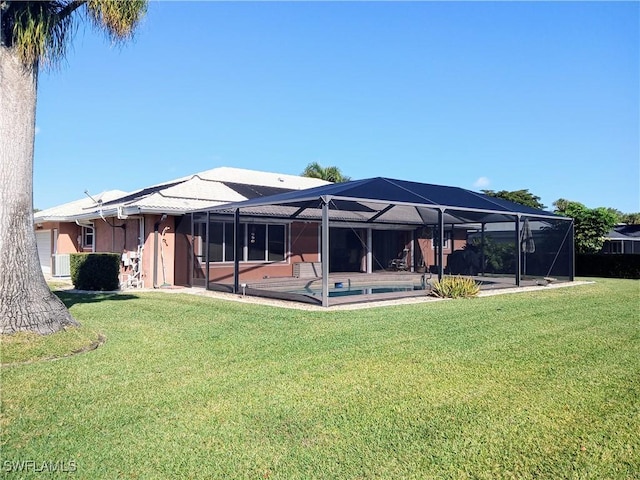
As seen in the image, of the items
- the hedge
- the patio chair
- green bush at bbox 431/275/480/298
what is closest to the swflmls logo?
green bush at bbox 431/275/480/298

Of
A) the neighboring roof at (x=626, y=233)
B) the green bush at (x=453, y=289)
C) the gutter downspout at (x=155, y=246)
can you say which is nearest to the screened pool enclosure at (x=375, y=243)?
the green bush at (x=453, y=289)

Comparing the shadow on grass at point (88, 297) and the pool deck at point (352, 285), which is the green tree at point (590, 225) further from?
the shadow on grass at point (88, 297)

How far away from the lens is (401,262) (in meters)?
22.2

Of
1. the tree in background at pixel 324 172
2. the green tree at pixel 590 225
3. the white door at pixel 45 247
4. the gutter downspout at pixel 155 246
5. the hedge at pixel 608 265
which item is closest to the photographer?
the gutter downspout at pixel 155 246

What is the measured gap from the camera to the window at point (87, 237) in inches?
786

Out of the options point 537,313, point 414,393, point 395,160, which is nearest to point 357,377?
point 414,393

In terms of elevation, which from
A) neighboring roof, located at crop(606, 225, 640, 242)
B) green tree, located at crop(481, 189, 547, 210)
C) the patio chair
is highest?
green tree, located at crop(481, 189, 547, 210)

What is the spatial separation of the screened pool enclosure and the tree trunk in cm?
577

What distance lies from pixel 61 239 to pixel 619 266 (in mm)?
24651

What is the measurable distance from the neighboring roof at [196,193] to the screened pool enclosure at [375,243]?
125 centimetres

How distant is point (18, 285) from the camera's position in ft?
21.9

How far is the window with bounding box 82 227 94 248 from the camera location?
19953mm

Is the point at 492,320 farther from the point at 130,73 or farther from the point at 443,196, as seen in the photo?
the point at 130,73

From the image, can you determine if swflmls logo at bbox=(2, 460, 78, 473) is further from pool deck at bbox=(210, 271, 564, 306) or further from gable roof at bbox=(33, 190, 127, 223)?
gable roof at bbox=(33, 190, 127, 223)
